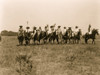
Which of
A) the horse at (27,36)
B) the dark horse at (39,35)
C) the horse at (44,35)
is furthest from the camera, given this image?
the horse at (44,35)

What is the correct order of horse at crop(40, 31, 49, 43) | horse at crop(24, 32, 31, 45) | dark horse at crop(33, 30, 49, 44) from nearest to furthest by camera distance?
horse at crop(24, 32, 31, 45) → dark horse at crop(33, 30, 49, 44) → horse at crop(40, 31, 49, 43)

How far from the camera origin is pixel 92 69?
13289 mm

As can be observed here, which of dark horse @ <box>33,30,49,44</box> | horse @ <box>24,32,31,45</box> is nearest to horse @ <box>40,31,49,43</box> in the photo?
dark horse @ <box>33,30,49,44</box>

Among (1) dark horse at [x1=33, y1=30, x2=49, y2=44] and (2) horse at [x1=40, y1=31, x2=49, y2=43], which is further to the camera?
(2) horse at [x1=40, y1=31, x2=49, y2=43]

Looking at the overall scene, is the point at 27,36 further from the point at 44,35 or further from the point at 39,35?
the point at 44,35

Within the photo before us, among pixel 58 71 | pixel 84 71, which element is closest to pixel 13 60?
pixel 58 71

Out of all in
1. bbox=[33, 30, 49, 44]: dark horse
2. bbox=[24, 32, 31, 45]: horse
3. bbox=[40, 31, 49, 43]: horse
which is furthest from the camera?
bbox=[40, 31, 49, 43]: horse

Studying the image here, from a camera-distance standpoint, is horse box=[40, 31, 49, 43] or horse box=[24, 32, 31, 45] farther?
horse box=[40, 31, 49, 43]

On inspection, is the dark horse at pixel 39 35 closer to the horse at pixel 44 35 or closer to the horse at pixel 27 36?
the horse at pixel 44 35

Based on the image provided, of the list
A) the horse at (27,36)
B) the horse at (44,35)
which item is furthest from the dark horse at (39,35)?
the horse at (27,36)

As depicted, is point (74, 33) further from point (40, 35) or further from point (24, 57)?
point (24, 57)

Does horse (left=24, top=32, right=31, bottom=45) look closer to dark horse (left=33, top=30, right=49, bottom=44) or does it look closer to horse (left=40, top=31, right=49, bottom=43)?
dark horse (left=33, top=30, right=49, bottom=44)

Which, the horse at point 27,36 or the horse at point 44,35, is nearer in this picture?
the horse at point 27,36

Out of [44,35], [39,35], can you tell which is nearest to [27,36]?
[39,35]
